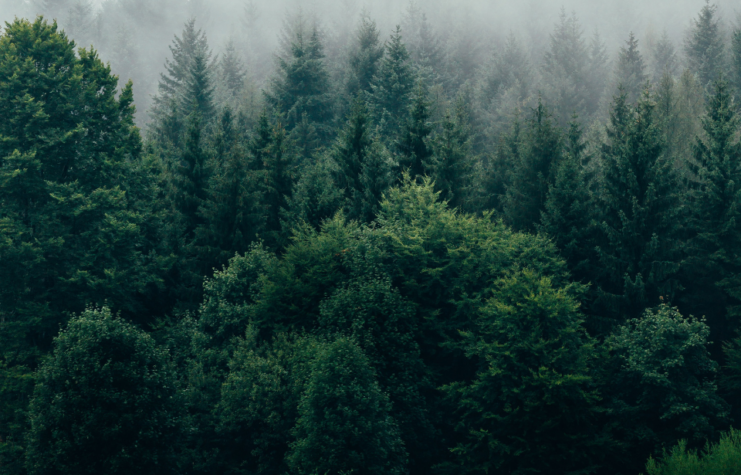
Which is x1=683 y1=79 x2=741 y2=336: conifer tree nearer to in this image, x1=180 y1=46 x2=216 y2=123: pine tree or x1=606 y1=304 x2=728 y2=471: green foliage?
x1=606 y1=304 x2=728 y2=471: green foliage

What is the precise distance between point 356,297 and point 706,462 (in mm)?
16807

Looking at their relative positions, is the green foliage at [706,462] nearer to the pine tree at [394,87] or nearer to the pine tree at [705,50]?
the pine tree at [394,87]

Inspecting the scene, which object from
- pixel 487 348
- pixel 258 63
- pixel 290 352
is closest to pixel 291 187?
pixel 290 352

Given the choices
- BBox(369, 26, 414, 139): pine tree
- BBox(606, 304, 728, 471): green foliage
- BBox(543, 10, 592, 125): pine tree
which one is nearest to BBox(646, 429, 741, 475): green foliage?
BBox(606, 304, 728, 471): green foliage

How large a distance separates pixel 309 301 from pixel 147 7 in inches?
4761

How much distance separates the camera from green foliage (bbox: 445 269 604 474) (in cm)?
2878

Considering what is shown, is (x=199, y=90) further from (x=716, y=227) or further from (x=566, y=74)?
(x=716, y=227)

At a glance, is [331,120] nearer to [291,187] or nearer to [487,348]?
[291,187]

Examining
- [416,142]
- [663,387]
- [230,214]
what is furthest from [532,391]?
[230,214]

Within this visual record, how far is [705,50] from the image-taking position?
7406 cm

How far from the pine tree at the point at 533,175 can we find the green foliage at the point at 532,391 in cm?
1086

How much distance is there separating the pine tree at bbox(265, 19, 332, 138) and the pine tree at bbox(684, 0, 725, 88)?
1697 inches

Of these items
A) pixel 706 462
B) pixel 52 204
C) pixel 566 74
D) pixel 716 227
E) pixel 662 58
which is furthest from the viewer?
pixel 662 58

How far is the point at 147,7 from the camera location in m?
134
